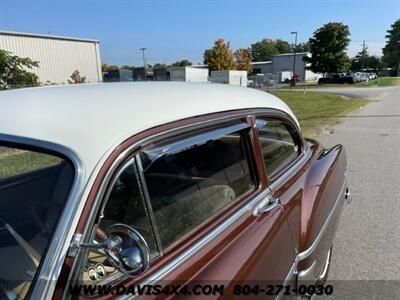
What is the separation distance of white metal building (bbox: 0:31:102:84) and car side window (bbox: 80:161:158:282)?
23.0 metres

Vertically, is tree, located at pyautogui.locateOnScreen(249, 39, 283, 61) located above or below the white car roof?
above

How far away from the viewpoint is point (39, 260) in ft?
4.33

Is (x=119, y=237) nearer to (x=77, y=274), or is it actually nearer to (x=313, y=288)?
(x=77, y=274)

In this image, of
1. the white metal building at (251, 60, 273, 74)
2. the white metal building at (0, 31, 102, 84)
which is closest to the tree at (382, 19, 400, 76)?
the white metal building at (251, 60, 273, 74)

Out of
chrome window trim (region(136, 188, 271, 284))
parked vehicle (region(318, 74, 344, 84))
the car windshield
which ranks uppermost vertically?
the car windshield

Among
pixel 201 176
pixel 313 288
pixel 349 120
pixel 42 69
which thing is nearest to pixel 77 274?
pixel 201 176

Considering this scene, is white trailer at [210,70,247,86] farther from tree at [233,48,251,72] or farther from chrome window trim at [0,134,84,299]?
tree at [233,48,251,72]

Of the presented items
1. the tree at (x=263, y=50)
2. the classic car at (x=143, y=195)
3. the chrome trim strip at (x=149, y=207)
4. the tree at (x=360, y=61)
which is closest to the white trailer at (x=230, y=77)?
the classic car at (x=143, y=195)

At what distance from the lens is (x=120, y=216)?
1.54m

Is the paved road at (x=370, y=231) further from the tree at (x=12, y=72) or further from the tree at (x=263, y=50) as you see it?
the tree at (x=263, y=50)

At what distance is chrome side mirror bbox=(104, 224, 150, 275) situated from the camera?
1.23 meters

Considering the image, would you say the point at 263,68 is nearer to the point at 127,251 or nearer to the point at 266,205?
the point at 266,205

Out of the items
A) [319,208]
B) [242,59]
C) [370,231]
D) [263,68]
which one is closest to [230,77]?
[370,231]

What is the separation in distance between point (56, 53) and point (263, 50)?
122 meters
